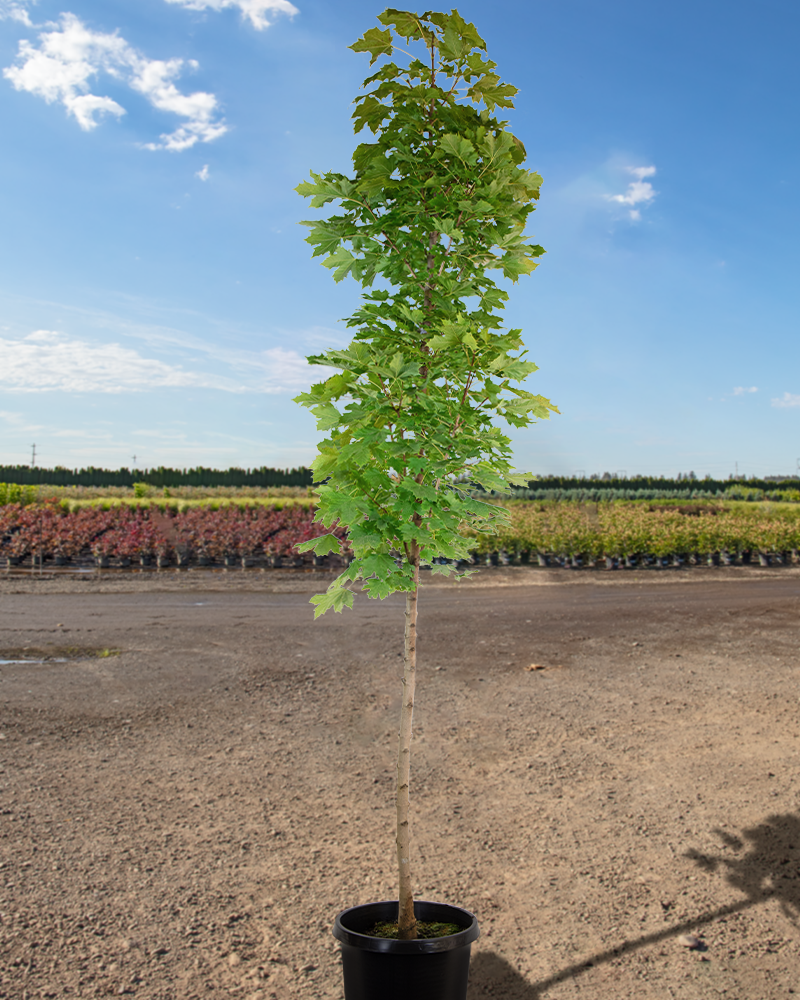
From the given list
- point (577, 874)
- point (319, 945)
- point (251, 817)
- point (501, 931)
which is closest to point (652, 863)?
point (577, 874)

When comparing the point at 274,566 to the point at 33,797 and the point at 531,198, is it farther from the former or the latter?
the point at 531,198

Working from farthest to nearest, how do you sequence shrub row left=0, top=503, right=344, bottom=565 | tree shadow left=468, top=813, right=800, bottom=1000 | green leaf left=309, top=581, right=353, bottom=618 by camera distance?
1. shrub row left=0, top=503, right=344, bottom=565
2. tree shadow left=468, top=813, right=800, bottom=1000
3. green leaf left=309, top=581, right=353, bottom=618

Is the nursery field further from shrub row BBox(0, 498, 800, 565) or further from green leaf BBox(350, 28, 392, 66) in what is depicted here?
green leaf BBox(350, 28, 392, 66)

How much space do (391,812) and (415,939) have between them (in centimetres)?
166

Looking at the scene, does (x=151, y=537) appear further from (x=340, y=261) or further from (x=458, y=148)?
(x=458, y=148)

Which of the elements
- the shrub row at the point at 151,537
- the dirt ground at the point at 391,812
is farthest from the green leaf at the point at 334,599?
the shrub row at the point at 151,537

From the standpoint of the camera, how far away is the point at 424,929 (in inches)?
113

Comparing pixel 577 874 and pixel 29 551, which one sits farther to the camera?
pixel 29 551

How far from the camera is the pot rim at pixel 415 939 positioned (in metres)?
2.53

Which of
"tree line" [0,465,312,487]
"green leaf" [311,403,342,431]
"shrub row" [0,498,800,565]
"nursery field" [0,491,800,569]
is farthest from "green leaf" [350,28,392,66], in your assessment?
"tree line" [0,465,312,487]

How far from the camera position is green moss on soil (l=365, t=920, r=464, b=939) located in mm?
2818

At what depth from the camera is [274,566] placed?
53.1 ft

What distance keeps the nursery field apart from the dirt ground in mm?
7341

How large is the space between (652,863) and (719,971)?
748 millimetres
